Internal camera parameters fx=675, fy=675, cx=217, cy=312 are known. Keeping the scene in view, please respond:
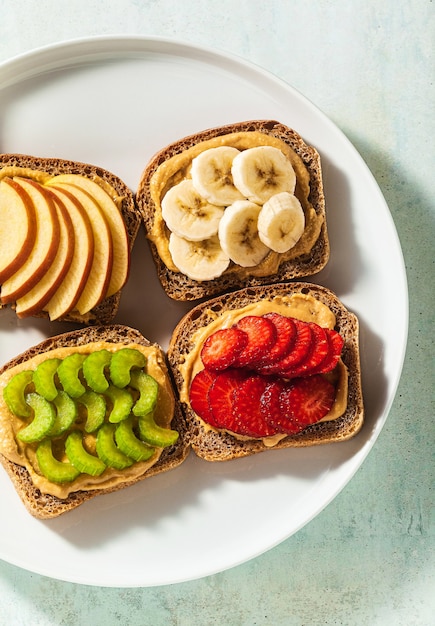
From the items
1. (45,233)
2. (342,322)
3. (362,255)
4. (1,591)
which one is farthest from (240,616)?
(45,233)

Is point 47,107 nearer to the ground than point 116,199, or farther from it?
farther from it

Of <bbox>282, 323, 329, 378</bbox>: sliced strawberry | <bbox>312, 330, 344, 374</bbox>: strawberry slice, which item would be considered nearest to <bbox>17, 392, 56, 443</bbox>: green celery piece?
<bbox>282, 323, 329, 378</bbox>: sliced strawberry

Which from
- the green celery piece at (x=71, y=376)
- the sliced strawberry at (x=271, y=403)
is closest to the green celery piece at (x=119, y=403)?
the green celery piece at (x=71, y=376)

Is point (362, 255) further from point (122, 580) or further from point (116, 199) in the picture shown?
point (122, 580)

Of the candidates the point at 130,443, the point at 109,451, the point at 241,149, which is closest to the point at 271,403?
the point at 130,443

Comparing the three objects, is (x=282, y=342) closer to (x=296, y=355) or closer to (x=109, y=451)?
(x=296, y=355)
